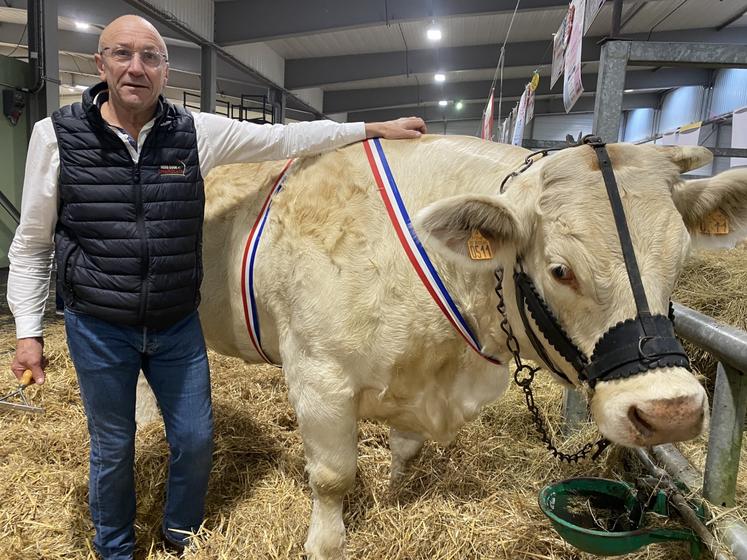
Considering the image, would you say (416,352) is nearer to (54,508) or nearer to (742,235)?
(742,235)

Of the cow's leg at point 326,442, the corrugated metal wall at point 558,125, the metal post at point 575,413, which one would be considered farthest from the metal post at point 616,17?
the corrugated metal wall at point 558,125

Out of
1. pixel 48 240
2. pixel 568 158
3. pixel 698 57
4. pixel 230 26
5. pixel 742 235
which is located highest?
pixel 230 26

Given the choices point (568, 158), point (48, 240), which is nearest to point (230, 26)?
point (48, 240)

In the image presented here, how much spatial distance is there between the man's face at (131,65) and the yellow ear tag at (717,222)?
1.90 metres

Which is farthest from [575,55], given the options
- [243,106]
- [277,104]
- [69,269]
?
[277,104]

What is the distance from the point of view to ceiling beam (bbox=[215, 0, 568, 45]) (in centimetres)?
897

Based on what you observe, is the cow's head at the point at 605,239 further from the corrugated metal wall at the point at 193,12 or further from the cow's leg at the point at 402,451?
the corrugated metal wall at the point at 193,12

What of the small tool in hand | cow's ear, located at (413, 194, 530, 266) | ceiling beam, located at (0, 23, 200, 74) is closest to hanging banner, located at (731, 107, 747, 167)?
cow's ear, located at (413, 194, 530, 266)

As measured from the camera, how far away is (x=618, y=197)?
1.50 m

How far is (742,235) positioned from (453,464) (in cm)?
174

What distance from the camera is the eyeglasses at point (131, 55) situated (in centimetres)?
200

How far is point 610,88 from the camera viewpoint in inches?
101

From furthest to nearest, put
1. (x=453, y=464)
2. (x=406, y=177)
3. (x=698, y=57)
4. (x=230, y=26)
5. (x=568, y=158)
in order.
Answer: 1. (x=230, y=26)
2. (x=453, y=464)
3. (x=698, y=57)
4. (x=406, y=177)
5. (x=568, y=158)

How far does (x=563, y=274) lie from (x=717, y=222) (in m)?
0.66
